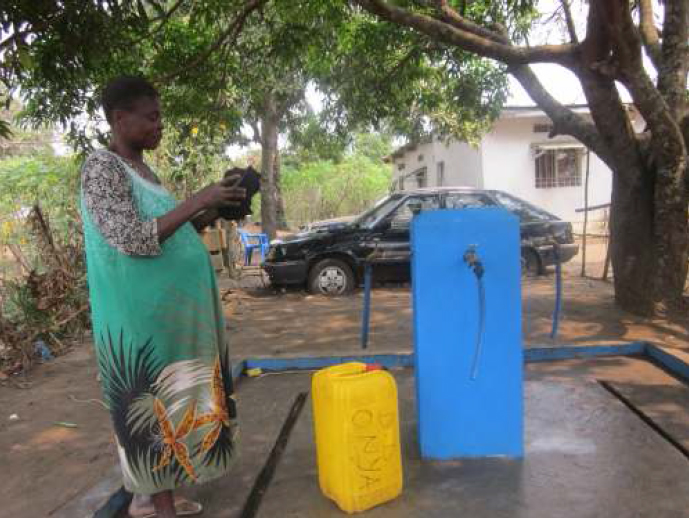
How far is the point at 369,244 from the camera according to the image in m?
8.34

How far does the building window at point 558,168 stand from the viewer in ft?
51.9

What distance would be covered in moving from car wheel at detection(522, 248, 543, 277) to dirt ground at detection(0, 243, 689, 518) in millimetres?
185

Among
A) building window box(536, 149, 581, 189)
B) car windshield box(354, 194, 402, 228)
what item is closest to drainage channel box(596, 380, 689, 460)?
car windshield box(354, 194, 402, 228)

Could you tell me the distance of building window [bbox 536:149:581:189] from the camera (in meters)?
15.8

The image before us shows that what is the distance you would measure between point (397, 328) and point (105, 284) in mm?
4305

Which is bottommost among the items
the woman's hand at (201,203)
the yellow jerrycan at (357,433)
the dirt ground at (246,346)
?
the dirt ground at (246,346)

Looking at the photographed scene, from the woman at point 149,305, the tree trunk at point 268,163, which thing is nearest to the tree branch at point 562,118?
the woman at point 149,305

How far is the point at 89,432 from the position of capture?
3498 millimetres

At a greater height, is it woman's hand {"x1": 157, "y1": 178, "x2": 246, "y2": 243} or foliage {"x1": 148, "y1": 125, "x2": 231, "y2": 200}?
foliage {"x1": 148, "y1": 125, "x2": 231, "y2": 200}

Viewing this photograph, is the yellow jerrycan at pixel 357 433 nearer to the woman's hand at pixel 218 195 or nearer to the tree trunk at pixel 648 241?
the woman's hand at pixel 218 195

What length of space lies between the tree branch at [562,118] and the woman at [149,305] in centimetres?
471

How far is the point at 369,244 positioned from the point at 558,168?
9691 millimetres

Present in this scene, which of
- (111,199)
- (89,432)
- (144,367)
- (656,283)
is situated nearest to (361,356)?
(89,432)

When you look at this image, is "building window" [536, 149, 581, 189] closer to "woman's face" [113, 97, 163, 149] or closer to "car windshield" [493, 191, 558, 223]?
"car windshield" [493, 191, 558, 223]
